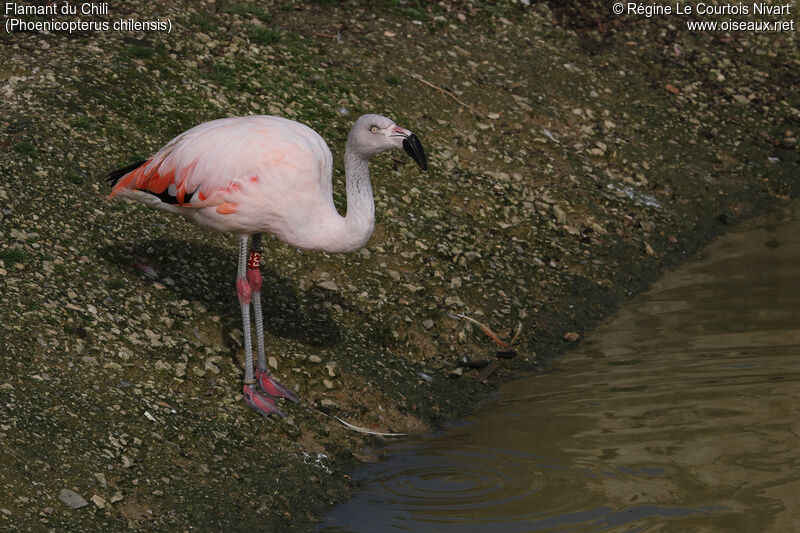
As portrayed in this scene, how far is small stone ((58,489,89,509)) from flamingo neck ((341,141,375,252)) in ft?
7.99

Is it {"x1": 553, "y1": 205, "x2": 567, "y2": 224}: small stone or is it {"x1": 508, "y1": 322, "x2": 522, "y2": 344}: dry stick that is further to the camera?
{"x1": 553, "y1": 205, "x2": 567, "y2": 224}: small stone

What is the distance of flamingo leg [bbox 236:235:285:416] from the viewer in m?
7.14

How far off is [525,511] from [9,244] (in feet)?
14.4

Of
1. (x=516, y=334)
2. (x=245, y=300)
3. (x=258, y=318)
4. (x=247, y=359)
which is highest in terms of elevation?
(x=245, y=300)

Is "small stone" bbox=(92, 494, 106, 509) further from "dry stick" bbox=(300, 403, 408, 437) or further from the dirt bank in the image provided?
"dry stick" bbox=(300, 403, 408, 437)

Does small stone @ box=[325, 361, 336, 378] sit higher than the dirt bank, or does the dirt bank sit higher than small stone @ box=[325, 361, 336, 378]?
the dirt bank

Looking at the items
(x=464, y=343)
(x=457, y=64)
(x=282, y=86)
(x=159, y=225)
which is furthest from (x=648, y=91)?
(x=159, y=225)

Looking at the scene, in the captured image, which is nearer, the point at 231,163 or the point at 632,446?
the point at 632,446

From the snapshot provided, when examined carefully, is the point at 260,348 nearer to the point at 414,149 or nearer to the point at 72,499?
the point at 414,149

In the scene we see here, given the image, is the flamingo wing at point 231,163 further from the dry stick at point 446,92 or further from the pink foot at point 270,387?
the dry stick at point 446,92

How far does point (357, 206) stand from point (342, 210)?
2.82 meters

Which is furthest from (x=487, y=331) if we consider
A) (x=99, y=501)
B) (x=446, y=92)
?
(x=446, y=92)

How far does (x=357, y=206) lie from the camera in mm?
7062

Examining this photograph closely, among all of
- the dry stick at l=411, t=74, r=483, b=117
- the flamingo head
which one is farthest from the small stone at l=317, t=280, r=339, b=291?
the dry stick at l=411, t=74, r=483, b=117
